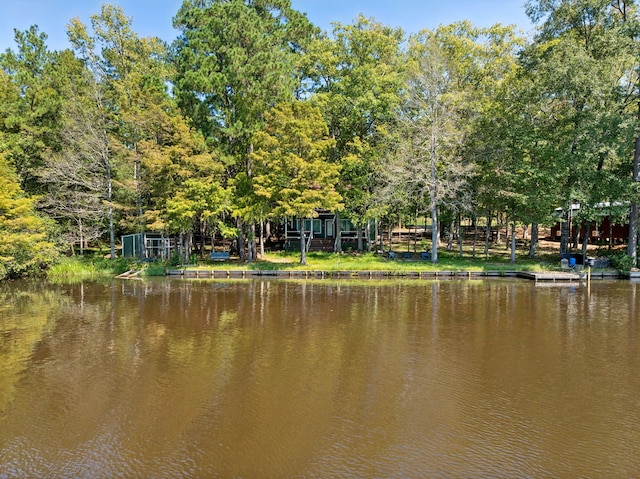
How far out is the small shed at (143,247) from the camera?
30.2 m

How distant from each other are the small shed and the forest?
897 mm

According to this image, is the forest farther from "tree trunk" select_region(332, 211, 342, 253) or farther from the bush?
"tree trunk" select_region(332, 211, 342, 253)

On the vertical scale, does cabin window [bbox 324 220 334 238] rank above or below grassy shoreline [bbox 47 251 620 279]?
above

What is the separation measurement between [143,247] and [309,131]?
12.7m

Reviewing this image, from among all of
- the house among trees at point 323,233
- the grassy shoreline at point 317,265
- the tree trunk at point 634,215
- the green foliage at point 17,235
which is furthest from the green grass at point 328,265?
the house among trees at point 323,233

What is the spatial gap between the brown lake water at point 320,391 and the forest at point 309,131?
1030cm

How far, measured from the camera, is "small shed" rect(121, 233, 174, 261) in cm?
3017

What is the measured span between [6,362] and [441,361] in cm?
1050

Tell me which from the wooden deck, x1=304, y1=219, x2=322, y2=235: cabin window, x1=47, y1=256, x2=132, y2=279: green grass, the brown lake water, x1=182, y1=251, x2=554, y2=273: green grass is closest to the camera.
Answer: the brown lake water

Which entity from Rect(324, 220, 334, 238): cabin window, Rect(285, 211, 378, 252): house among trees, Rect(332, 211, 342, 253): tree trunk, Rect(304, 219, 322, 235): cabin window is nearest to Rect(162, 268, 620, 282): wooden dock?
Rect(332, 211, 342, 253): tree trunk

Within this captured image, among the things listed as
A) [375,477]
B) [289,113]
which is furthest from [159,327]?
[289,113]

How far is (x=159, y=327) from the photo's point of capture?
15.2 m

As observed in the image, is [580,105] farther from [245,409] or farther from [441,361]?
[245,409]

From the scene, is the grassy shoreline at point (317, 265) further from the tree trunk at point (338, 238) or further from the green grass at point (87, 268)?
the tree trunk at point (338, 238)
